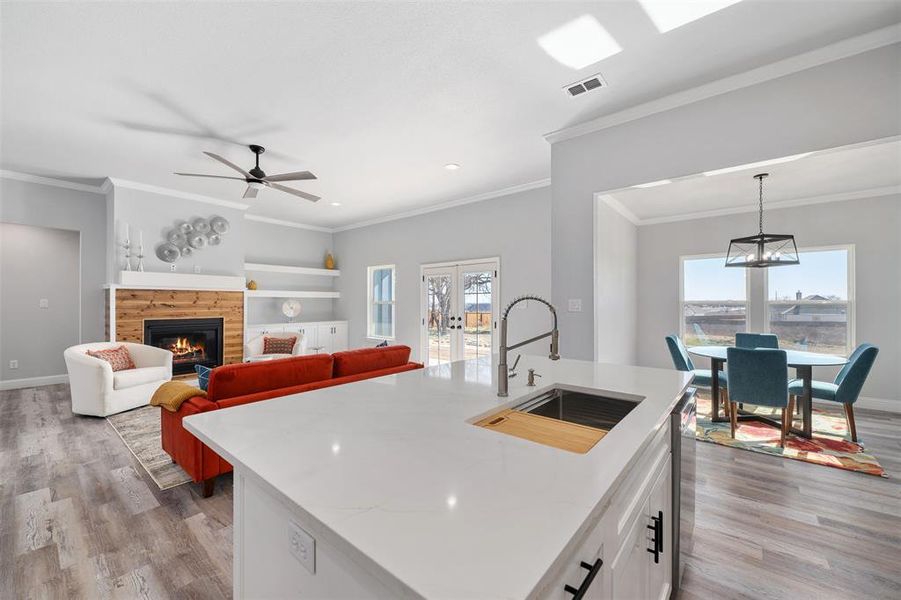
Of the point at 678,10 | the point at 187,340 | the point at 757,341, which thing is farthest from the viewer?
the point at 187,340

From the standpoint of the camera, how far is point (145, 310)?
508 cm

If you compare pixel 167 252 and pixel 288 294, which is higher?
pixel 167 252

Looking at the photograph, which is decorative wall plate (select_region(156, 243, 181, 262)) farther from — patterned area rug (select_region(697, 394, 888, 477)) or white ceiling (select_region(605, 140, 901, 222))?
patterned area rug (select_region(697, 394, 888, 477))

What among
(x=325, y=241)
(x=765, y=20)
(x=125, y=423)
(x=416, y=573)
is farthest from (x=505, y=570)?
(x=325, y=241)

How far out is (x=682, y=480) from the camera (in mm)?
1570

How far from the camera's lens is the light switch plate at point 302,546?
29.9 inches

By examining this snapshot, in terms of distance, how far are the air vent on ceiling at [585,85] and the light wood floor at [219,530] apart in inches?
113

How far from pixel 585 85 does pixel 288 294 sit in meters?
5.90

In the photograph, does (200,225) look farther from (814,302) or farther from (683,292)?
(814,302)

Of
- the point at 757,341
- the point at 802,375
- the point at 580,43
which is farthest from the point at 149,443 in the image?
the point at 757,341

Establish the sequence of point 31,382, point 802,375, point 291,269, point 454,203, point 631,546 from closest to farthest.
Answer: point 631,546, point 802,375, point 31,382, point 454,203, point 291,269

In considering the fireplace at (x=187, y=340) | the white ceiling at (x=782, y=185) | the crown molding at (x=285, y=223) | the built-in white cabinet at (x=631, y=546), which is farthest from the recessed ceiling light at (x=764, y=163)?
the crown molding at (x=285, y=223)

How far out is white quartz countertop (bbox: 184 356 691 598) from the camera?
571mm

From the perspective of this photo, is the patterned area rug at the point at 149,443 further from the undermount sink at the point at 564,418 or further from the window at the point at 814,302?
the window at the point at 814,302
